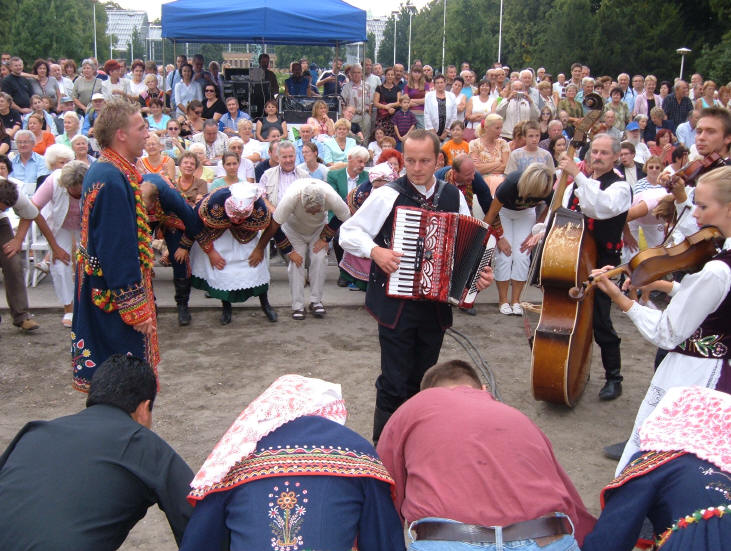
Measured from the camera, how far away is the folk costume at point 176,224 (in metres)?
6.53

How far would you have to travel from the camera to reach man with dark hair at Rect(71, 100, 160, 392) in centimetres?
368

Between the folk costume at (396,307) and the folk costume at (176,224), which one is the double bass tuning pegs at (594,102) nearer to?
the folk costume at (396,307)

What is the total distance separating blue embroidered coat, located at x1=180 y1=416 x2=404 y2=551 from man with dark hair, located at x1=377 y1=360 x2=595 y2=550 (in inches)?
5.5

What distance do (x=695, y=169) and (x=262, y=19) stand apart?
9.23m

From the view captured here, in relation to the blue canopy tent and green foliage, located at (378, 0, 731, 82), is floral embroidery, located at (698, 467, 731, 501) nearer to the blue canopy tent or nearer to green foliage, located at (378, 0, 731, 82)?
the blue canopy tent

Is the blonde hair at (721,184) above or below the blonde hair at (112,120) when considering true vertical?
below

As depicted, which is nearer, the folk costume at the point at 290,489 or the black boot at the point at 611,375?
the folk costume at the point at 290,489

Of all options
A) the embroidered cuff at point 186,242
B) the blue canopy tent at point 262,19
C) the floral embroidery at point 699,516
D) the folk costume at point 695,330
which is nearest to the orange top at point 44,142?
the blue canopy tent at point 262,19

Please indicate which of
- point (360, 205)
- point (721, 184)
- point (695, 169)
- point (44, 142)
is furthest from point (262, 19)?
point (721, 184)

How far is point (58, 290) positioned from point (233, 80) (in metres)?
7.60

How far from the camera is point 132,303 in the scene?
376cm

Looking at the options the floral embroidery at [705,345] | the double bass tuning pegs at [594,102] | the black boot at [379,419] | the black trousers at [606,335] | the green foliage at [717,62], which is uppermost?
the green foliage at [717,62]

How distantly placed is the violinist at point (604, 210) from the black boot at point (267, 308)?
3.07 meters

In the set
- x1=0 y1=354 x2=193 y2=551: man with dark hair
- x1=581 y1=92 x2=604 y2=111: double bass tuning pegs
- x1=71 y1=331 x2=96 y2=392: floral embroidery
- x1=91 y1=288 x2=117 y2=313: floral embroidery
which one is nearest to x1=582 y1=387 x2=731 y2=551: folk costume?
x1=0 y1=354 x2=193 y2=551: man with dark hair
